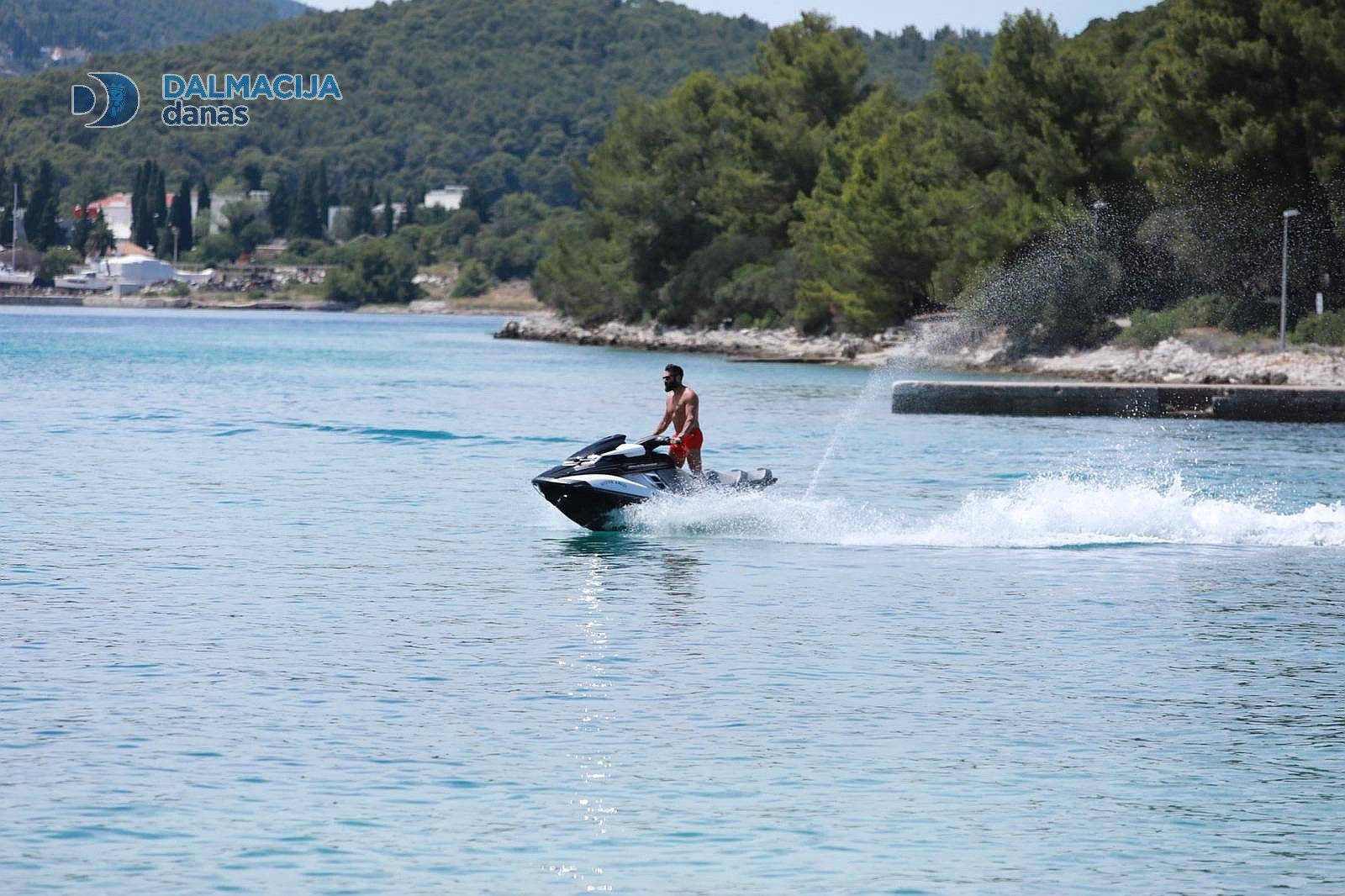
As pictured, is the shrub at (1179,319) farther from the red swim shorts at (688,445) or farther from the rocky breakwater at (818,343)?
the red swim shorts at (688,445)

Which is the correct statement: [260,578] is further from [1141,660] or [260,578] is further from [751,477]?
[1141,660]

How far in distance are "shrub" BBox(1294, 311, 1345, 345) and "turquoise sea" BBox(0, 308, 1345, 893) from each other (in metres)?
29.6

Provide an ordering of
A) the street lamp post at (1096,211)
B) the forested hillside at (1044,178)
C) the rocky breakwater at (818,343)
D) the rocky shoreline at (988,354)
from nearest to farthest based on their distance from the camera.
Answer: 1. the rocky shoreline at (988,354)
2. the forested hillside at (1044,178)
3. the street lamp post at (1096,211)
4. the rocky breakwater at (818,343)

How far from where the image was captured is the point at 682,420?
18719mm

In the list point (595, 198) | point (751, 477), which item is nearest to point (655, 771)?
point (751, 477)

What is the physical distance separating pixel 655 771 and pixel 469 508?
1417 cm

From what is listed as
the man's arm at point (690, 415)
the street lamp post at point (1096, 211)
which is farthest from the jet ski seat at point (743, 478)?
the street lamp post at point (1096, 211)

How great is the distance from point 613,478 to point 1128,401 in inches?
1091

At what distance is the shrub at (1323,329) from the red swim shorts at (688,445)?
41.1m

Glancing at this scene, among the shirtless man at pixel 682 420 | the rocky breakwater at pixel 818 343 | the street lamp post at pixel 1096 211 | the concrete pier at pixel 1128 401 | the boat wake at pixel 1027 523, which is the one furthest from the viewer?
the rocky breakwater at pixel 818 343

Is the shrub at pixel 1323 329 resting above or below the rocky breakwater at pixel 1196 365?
above

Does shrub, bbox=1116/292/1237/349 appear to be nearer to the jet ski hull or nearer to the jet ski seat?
the jet ski seat

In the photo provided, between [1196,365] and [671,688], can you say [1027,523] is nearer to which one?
[671,688]

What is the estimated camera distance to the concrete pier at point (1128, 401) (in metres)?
42.9
